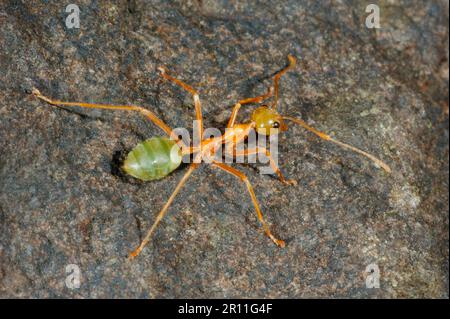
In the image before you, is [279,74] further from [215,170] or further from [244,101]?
[215,170]

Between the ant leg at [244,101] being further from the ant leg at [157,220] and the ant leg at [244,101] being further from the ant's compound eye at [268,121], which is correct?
the ant leg at [157,220]

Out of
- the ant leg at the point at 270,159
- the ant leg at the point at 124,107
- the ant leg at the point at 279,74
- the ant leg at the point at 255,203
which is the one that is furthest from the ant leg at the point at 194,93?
the ant leg at the point at 279,74

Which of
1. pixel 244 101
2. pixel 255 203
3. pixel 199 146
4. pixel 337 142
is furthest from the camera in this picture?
pixel 244 101

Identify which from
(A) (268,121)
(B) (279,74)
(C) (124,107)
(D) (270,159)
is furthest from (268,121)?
(C) (124,107)

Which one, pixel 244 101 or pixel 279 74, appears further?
pixel 279 74

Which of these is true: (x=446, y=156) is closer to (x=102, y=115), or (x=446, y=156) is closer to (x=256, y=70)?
(x=256, y=70)

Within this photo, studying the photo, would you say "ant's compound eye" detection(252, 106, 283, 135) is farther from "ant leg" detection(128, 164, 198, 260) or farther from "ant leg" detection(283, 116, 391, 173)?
"ant leg" detection(128, 164, 198, 260)
